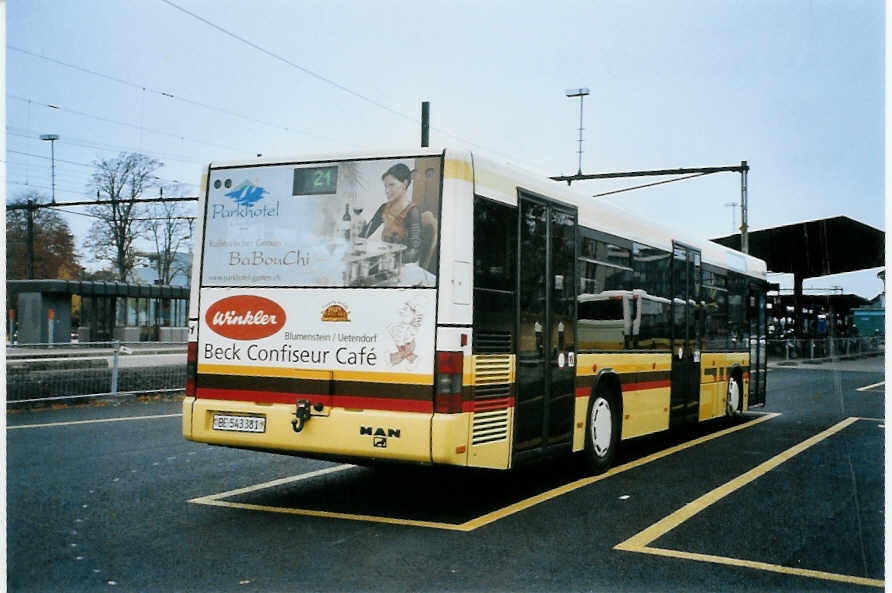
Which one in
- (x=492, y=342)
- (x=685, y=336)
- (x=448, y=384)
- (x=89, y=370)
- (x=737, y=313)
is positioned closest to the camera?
(x=448, y=384)

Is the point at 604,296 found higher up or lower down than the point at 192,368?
higher up

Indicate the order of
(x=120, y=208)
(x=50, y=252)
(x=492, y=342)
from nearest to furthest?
(x=492, y=342) < (x=120, y=208) < (x=50, y=252)

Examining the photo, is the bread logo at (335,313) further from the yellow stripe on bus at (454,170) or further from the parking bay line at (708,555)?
the parking bay line at (708,555)

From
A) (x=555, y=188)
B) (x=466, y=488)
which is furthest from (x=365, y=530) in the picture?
(x=555, y=188)

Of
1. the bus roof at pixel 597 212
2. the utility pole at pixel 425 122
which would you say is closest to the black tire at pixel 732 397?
the bus roof at pixel 597 212

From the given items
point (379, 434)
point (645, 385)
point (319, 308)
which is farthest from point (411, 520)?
point (645, 385)

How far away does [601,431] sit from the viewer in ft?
31.7

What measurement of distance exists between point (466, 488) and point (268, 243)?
2951 millimetres

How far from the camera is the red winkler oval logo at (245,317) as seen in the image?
754 cm

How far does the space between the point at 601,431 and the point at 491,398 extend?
270cm

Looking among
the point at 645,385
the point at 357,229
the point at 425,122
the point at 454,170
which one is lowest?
the point at 645,385

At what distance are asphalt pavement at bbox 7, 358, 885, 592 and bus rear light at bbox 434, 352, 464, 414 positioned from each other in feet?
2.94

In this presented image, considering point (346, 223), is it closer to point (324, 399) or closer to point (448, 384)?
point (324, 399)

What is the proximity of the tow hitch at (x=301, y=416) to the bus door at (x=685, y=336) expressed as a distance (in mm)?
5849
